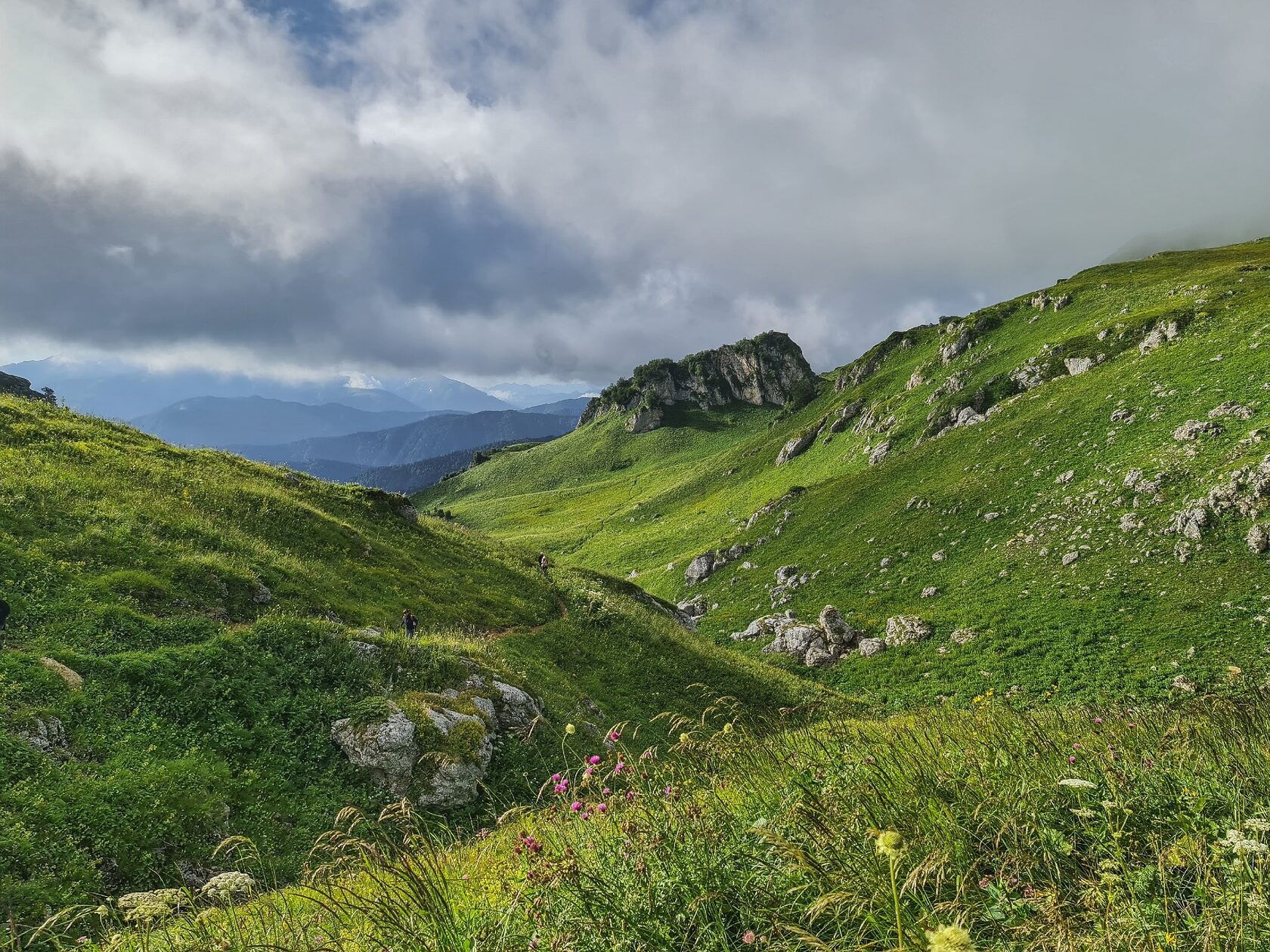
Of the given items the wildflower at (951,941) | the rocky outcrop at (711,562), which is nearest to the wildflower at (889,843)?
the wildflower at (951,941)

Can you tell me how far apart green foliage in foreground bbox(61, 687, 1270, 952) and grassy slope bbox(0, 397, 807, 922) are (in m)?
4.09

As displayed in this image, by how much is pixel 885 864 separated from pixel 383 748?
43.9 ft

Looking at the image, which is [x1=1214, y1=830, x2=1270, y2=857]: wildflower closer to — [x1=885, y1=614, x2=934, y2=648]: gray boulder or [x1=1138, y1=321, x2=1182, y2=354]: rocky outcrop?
[x1=885, y1=614, x2=934, y2=648]: gray boulder

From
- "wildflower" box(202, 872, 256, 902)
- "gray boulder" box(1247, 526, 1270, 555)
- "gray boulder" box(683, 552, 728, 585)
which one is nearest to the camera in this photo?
"wildflower" box(202, 872, 256, 902)

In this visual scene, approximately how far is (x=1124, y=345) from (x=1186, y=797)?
206 feet

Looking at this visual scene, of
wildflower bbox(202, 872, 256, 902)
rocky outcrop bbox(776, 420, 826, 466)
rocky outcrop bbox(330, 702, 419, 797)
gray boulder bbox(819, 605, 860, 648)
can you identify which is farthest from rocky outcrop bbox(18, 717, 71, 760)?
rocky outcrop bbox(776, 420, 826, 466)

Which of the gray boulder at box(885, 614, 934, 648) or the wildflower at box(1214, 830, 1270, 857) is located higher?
the wildflower at box(1214, 830, 1270, 857)

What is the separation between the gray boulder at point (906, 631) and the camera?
113 feet

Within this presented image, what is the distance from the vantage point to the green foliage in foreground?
3234 millimetres

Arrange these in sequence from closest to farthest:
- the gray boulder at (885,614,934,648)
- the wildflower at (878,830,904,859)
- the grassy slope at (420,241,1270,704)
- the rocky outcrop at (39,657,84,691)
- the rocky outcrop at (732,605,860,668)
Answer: the wildflower at (878,830,904,859) → the rocky outcrop at (39,657,84,691) → the grassy slope at (420,241,1270,704) → the gray boulder at (885,614,934,648) → the rocky outcrop at (732,605,860,668)

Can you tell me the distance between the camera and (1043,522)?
3734 cm

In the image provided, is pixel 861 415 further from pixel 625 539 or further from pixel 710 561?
pixel 625 539

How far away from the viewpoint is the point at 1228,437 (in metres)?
32.2

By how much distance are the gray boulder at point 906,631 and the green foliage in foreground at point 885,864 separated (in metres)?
30.9
